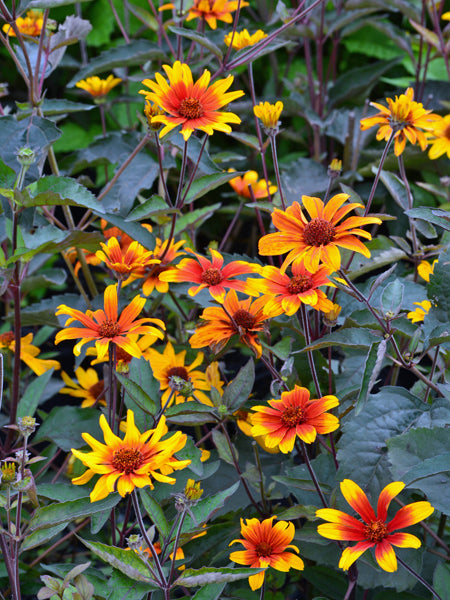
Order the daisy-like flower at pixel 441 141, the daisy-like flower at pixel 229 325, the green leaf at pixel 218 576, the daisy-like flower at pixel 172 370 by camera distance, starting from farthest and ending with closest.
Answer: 1. the daisy-like flower at pixel 441 141
2. the daisy-like flower at pixel 172 370
3. the daisy-like flower at pixel 229 325
4. the green leaf at pixel 218 576

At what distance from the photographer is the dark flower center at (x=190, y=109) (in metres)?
0.91

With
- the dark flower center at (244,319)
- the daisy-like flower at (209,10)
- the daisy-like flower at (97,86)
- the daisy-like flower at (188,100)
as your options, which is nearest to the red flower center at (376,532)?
the dark flower center at (244,319)

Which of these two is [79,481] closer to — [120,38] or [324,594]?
[324,594]

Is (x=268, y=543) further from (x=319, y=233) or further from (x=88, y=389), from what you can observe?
(x=88, y=389)

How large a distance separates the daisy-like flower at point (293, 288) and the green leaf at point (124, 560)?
327 mm

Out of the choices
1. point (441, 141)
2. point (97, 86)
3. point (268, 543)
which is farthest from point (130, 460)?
point (97, 86)

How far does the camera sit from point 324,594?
95 cm

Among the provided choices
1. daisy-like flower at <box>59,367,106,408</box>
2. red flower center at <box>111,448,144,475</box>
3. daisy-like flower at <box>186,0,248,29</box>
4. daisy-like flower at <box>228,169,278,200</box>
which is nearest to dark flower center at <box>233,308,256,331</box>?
red flower center at <box>111,448,144,475</box>

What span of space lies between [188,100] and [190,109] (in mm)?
17

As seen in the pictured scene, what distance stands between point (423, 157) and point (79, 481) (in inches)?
46.3

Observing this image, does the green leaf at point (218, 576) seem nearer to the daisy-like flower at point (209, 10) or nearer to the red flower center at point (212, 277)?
the red flower center at point (212, 277)

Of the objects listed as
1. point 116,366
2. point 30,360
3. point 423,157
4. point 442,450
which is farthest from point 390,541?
point 423,157

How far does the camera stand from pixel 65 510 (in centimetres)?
76

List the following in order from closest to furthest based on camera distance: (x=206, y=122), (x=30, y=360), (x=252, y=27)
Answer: (x=206, y=122), (x=30, y=360), (x=252, y=27)
